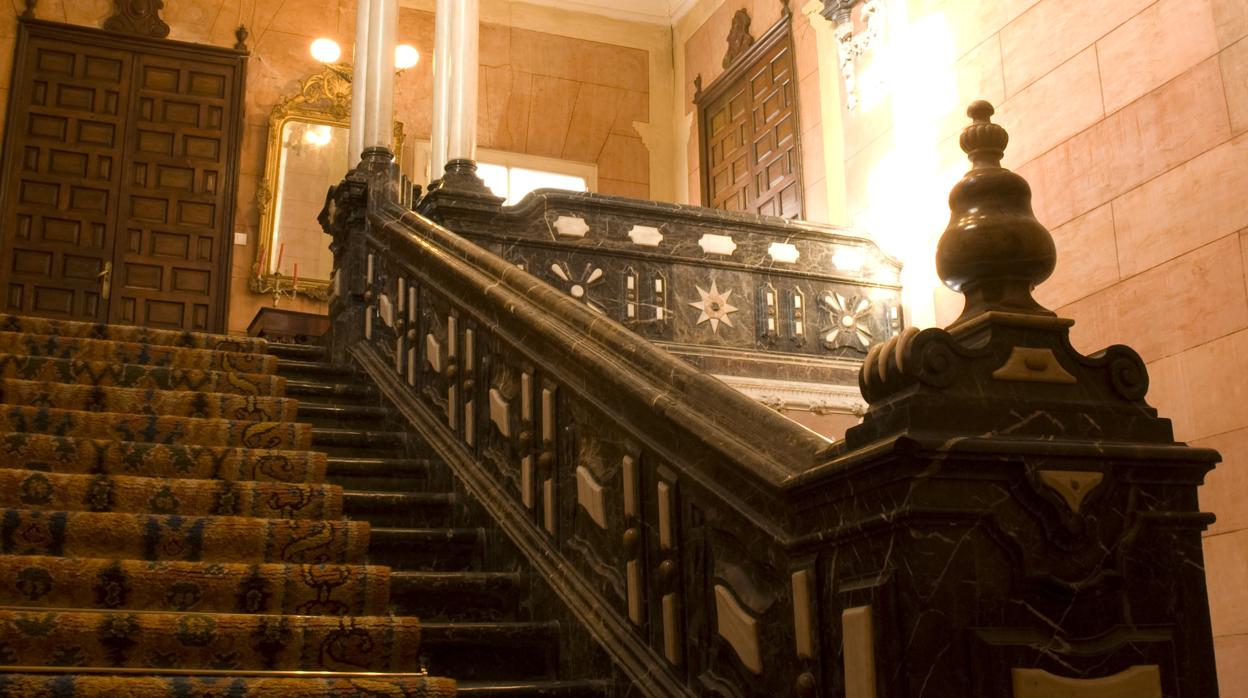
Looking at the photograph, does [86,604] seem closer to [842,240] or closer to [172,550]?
[172,550]

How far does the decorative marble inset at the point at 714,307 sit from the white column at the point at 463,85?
1465 millimetres

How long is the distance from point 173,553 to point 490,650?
2.62 ft

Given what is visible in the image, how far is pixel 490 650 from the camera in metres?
3.01

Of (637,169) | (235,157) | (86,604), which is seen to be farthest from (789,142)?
(86,604)

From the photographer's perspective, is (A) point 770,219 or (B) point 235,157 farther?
(B) point 235,157

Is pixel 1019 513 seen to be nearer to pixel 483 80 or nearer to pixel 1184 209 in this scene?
pixel 1184 209

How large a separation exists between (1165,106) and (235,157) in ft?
22.3

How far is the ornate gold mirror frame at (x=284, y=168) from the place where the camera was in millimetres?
9672

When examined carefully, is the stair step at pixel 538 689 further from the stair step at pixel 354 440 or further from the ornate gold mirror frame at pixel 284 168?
the ornate gold mirror frame at pixel 284 168

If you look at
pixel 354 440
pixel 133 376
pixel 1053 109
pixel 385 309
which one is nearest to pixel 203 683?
pixel 354 440

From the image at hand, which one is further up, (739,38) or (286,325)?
(739,38)

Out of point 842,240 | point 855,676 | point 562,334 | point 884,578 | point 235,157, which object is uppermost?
point 235,157

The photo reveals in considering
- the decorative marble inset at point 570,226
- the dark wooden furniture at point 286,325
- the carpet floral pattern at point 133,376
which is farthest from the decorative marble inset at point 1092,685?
the dark wooden furniture at point 286,325

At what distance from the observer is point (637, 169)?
11.6m
